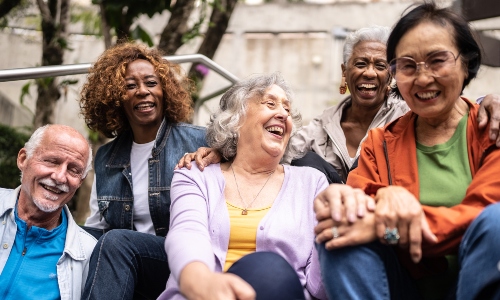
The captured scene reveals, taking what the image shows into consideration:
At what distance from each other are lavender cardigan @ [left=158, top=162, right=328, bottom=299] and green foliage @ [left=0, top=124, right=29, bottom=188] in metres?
3.95

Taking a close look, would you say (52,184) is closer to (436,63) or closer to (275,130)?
(275,130)

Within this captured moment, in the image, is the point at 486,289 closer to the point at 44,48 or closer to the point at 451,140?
the point at 451,140

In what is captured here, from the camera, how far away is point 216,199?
2471 millimetres

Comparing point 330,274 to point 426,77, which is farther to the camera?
point 426,77

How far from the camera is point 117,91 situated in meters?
3.22

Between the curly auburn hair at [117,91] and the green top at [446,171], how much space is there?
154 cm

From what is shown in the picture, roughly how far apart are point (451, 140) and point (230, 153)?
979 millimetres

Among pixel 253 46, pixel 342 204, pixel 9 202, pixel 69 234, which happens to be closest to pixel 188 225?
pixel 342 204

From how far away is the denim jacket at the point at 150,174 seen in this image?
3.03 m

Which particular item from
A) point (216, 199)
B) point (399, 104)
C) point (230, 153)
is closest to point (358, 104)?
point (399, 104)

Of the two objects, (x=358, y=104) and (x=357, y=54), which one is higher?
(x=357, y=54)

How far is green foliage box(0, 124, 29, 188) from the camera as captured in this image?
6.04m

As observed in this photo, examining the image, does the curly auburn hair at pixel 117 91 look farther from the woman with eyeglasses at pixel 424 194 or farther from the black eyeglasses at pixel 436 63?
the black eyeglasses at pixel 436 63

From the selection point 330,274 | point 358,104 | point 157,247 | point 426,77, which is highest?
point 426,77
